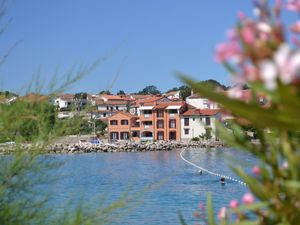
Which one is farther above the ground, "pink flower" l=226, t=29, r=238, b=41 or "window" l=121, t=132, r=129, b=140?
"window" l=121, t=132, r=129, b=140

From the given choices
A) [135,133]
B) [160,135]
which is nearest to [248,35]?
[160,135]

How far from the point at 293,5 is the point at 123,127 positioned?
68.0 metres

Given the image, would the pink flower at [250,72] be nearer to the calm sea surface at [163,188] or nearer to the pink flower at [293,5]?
the pink flower at [293,5]

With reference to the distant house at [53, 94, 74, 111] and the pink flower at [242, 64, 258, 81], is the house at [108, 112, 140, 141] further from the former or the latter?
the pink flower at [242, 64, 258, 81]

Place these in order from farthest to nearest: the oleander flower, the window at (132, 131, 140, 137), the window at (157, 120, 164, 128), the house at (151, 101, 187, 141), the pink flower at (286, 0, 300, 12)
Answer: the window at (132, 131, 140, 137), the window at (157, 120, 164, 128), the house at (151, 101, 187, 141), the pink flower at (286, 0, 300, 12), the oleander flower

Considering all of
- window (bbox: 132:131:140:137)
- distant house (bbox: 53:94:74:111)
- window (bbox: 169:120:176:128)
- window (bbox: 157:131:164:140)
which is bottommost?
distant house (bbox: 53:94:74:111)

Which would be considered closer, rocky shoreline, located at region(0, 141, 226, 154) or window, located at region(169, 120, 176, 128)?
rocky shoreline, located at region(0, 141, 226, 154)

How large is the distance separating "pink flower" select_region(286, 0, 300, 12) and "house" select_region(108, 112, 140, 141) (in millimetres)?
63556

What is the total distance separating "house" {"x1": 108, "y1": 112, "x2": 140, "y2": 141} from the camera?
66338 millimetres

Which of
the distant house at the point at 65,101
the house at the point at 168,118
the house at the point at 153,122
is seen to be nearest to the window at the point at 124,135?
the house at the point at 153,122

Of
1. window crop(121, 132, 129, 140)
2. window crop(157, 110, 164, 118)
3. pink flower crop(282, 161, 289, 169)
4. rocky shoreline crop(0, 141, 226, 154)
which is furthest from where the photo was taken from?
window crop(121, 132, 129, 140)

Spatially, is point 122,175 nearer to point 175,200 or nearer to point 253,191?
point 175,200

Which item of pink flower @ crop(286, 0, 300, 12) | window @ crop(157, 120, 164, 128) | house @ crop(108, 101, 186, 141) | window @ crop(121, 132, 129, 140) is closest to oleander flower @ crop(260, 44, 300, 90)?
pink flower @ crop(286, 0, 300, 12)

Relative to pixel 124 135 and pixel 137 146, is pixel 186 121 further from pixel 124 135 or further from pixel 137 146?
pixel 124 135
